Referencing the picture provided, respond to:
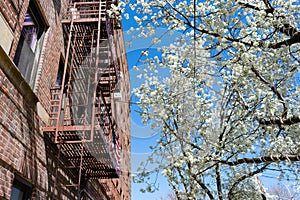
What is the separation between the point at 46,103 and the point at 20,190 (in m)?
2.06

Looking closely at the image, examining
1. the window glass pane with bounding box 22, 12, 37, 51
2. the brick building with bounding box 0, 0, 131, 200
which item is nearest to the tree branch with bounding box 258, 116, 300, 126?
the brick building with bounding box 0, 0, 131, 200

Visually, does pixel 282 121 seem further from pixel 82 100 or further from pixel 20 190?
pixel 82 100

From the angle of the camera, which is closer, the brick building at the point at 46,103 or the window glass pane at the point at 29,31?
the brick building at the point at 46,103

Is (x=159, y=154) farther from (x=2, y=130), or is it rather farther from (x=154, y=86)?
(x=2, y=130)

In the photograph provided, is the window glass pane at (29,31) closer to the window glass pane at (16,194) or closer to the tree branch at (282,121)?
the window glass pane at (16,194)

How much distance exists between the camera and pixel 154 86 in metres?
7.86

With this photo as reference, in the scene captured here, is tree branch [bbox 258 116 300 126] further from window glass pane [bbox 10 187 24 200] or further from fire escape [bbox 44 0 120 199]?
window glass pane [bbox 10 187 24 200]

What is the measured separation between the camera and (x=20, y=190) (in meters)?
4.50

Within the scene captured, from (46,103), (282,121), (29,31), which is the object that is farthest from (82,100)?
(282,121)

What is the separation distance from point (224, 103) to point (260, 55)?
4.59 ft

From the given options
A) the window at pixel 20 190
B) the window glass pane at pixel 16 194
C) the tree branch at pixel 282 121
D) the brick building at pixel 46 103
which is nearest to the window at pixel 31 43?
the brick building at pixel 46 103

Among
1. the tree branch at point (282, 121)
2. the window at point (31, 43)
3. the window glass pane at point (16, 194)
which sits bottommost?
the window glass pane at point (16, 194)

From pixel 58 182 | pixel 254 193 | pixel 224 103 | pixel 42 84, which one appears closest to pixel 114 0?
pixel 42 84

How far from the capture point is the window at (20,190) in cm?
430
